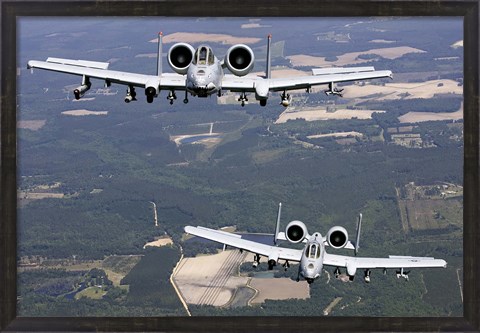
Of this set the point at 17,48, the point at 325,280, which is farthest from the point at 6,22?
the point at 325,280

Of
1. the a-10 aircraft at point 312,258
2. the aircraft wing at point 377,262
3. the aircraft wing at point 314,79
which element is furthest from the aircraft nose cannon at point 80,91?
the aircraft wing at point 377,262

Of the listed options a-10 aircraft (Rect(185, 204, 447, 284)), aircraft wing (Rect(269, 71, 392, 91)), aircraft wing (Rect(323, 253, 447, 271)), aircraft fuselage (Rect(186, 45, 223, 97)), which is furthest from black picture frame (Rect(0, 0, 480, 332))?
aircraft wing (Rect(323, 253, 447, 271))

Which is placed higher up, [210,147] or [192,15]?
[192,15]

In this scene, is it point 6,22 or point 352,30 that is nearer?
point 6,22

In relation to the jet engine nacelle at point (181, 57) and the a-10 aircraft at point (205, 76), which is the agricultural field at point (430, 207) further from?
the jet engine nacelle at point (181, 57)

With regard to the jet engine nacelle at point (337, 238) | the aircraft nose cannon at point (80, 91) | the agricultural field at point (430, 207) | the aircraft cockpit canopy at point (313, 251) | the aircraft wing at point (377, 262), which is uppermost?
the aircraft nose cannon at point (80, 91)

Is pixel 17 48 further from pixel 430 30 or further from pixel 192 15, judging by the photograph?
pixel 430 30

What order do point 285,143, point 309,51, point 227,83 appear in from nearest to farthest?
point 227,83 → point 309,51 → point 285,143

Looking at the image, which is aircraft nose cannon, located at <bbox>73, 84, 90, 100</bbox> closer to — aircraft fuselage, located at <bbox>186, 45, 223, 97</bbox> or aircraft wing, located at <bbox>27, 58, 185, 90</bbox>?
aircraft wing, located at <bbox>27, 58, 185, 90</bbox>
